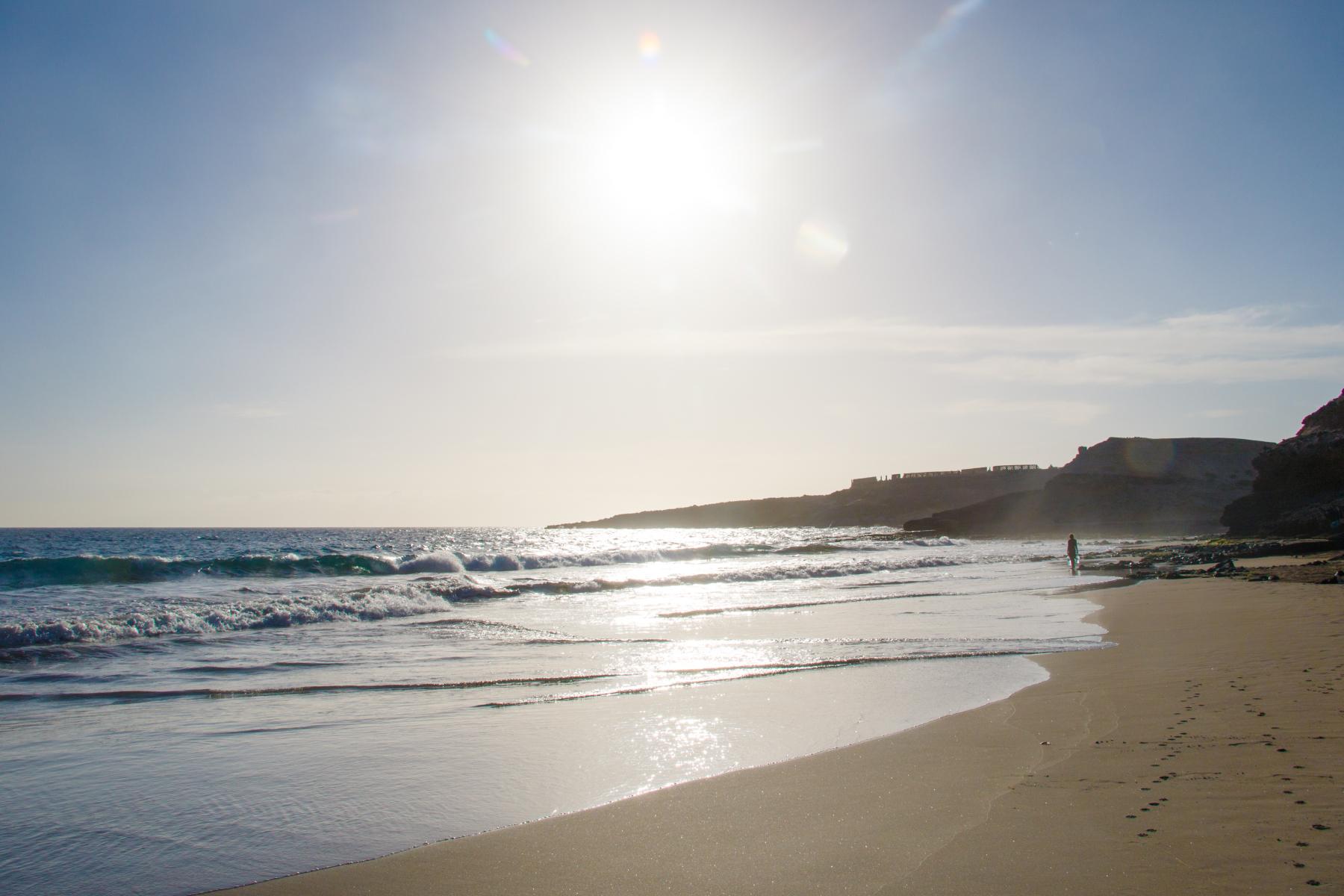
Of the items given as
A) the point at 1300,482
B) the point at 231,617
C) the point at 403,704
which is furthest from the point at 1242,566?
the point at 231,617

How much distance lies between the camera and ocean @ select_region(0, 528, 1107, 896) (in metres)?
4.79

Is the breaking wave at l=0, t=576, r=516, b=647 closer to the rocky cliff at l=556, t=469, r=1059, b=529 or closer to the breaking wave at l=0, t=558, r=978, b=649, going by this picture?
the breaking wave at l=0, t=558, r=978, b=649

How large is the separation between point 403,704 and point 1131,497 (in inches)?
3110

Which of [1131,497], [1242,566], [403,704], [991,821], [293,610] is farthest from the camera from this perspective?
[1131,497]

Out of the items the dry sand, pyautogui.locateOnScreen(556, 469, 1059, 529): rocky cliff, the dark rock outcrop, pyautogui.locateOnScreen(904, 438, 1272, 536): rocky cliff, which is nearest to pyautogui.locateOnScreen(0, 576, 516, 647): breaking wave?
the dry sand

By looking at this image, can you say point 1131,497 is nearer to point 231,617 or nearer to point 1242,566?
point 1242,566

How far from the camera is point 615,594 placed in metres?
23.9

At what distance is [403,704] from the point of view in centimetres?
832

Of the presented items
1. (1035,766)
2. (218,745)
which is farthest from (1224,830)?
(218,745)

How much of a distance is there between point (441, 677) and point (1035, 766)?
22.8 ft

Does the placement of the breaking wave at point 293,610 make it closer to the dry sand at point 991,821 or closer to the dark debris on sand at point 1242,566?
the dry sand at point 991,821

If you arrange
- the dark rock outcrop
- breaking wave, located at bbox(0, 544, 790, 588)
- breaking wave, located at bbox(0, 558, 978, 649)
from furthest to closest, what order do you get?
breaking wave, located at bbox(0, 544, 790, 588)
the dark rock outcrop
breaking wave, located at bbox(0, 558, 978, 649)

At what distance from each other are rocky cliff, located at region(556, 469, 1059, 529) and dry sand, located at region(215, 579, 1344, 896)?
96997 mm

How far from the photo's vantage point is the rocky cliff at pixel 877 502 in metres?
104
